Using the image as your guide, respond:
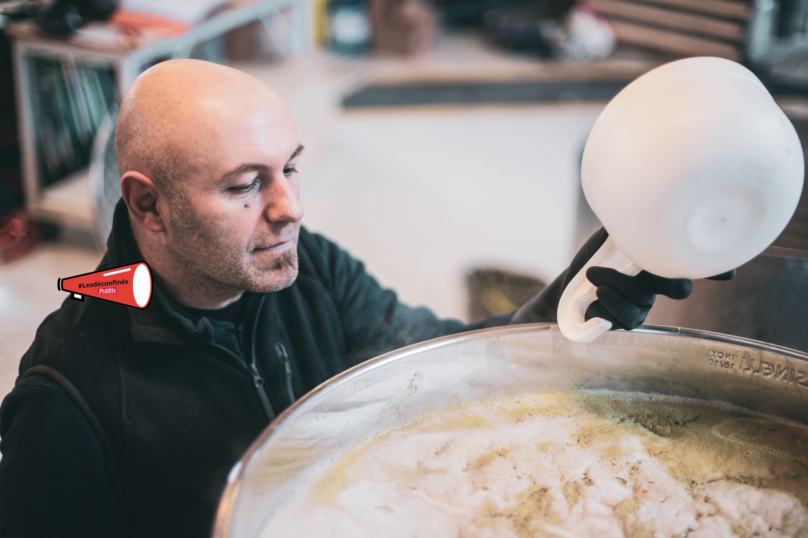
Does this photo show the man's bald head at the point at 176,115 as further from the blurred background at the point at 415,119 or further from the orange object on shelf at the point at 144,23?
the orange object on shelf at the point at 144,23

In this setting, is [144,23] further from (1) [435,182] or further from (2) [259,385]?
(1) [435,182]

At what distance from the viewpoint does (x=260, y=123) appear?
636 millimetres

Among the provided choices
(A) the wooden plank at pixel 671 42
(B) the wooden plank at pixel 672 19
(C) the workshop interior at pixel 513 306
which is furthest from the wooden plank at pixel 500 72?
(C) the workshop interior at pixel 513 306

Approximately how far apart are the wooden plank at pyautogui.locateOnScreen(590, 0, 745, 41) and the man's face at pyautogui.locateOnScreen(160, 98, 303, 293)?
4022 mm

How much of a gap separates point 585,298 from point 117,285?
18.9 inches

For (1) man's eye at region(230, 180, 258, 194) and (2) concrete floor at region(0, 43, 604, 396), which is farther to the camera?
(2) concrete floor at region(0, 43, 604, 396)

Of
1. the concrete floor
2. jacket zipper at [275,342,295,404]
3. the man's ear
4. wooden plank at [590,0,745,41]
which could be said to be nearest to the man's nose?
the man's ear

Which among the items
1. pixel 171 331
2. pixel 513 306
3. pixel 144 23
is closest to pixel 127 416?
pixel 171 331

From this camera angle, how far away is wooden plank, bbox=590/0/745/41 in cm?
391

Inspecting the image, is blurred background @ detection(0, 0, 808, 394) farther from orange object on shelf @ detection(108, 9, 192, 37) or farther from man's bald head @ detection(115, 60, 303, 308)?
man's bald head @ detection(115, 60, 303, 308)

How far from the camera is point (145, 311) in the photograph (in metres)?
0.67

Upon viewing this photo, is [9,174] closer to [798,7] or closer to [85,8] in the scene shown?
[85,8]

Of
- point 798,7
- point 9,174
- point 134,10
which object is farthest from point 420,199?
point 798,7

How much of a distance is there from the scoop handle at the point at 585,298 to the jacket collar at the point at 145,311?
388 mm
